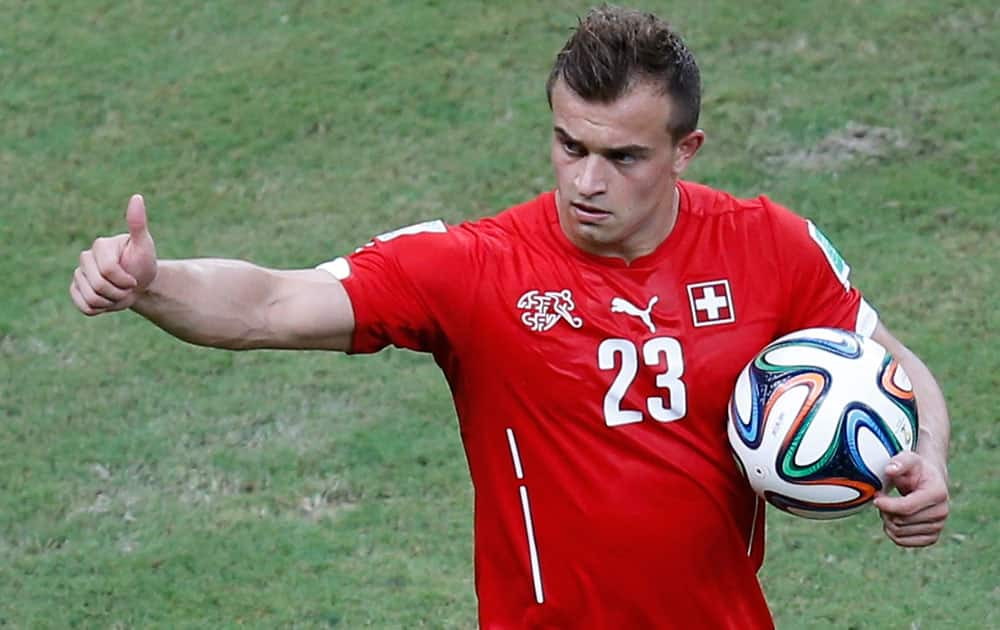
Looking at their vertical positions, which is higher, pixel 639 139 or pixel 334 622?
pixel 639 139

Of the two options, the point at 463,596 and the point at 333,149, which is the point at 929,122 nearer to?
the point at 333,149

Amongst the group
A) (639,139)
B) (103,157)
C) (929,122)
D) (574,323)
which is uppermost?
(639,139)

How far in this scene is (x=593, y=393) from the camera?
4469 mm

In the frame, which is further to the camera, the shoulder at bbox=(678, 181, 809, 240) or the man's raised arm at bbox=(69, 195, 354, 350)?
the shoulder at bbox=(678, 181, 809, 240)

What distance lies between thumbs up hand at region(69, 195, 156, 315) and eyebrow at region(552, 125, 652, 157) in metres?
1.12

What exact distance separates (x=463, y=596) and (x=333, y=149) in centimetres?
545

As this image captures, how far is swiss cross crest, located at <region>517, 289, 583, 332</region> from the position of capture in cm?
452

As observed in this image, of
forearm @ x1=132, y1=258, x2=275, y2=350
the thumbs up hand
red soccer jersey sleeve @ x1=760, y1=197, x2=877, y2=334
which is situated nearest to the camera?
the thumbs up hand

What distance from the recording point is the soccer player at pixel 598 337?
446 centimetres

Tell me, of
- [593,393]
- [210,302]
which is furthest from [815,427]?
[210,302]

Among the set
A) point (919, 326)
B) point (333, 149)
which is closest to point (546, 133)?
point (333, 149)

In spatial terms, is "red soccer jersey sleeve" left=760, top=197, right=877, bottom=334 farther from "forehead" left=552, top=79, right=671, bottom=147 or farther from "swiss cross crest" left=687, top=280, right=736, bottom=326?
"forehead" left=552, top=79, right=671, bottom=147

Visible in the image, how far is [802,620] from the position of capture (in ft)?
23.3

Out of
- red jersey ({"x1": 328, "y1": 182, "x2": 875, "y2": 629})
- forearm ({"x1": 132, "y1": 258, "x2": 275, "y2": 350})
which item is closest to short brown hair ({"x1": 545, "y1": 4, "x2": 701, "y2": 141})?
red jersey ({"x1": 328, "y1": 182, "x2": 875, "y2": 629})
